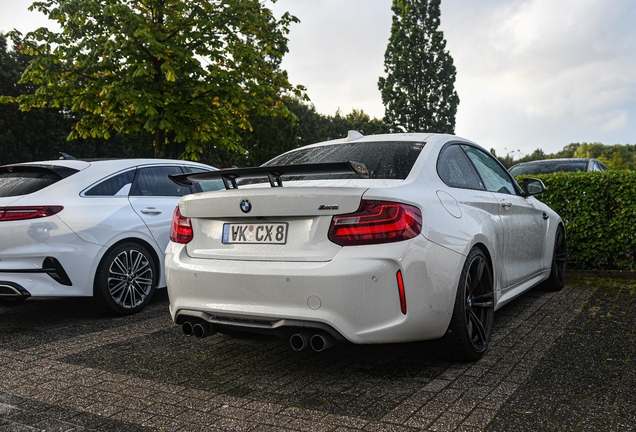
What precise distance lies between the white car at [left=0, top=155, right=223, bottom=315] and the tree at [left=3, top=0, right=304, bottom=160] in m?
6.66

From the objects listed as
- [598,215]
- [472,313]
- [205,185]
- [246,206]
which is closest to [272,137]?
[205,185]

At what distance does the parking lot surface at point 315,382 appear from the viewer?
3100mm

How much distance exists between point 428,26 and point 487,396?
49.8 m

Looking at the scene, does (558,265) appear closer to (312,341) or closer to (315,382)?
(315,382)

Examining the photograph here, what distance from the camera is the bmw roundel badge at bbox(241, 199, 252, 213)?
3.63m

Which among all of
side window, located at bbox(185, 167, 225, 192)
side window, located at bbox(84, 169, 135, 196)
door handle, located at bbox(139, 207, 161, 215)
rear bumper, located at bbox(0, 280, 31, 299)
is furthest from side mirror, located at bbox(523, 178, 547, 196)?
rear bumper, located at bbox(0, 280, 31, 299)

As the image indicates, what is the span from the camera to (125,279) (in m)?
5.93

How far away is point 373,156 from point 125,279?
3.06 metres

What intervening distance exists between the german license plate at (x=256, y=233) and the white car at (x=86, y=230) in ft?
7.69

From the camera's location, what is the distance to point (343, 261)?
11.0 feet

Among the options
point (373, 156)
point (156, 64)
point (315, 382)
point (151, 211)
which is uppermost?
point (156, 64)

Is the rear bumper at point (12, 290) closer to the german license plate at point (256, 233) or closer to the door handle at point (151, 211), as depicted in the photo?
the door handle at point (151, 211)

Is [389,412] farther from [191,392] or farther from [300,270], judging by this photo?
[191,392]

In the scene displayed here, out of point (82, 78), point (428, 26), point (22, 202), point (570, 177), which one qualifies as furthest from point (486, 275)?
point (428, 26)
